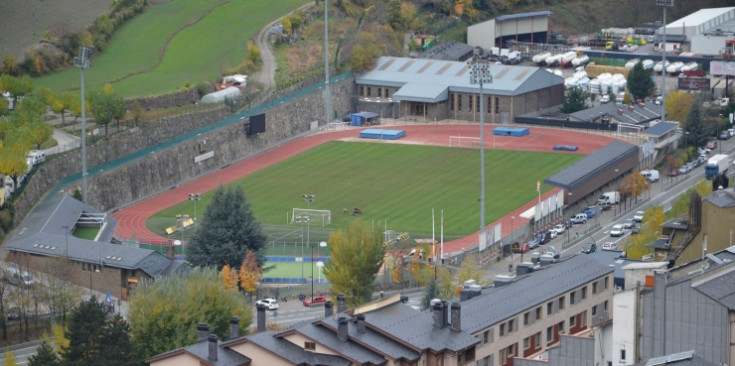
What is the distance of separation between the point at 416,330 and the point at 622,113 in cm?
8003

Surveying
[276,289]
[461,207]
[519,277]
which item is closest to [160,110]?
[461,207]

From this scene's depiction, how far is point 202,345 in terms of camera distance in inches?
2800

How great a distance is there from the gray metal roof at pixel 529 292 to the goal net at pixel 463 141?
6090 centimetres

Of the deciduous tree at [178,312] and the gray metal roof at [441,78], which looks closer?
the deciduous tree at [178,312]

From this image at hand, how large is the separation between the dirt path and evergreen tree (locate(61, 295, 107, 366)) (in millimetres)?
72697

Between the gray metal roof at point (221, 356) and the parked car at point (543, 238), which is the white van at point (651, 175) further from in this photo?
the gray metal roof at point (221, 356)

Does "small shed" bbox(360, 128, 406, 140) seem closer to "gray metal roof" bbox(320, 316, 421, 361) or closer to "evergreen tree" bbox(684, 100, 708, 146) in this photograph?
"evergreen tree" bbox(684, 100, 708, 146)

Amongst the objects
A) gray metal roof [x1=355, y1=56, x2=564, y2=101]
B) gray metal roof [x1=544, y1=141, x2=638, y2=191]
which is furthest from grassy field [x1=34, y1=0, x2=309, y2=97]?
gray metal roof [x1=544, y1=141, x2=638, y2=191]

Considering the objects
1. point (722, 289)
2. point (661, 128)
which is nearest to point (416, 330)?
point (722, 289)

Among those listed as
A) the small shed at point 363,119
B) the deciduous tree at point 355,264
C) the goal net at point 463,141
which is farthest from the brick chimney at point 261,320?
the small shed at point 363,119

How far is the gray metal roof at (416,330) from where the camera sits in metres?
70.6

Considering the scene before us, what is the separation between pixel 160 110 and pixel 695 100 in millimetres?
39940

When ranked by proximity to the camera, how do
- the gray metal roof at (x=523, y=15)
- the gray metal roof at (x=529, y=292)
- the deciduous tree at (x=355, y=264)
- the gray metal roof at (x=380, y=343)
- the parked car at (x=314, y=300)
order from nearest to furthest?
the gray metal roof at (x=380, y=343) < the gray metal roof at (x=529, y=292) < the deciduous tree at (x=355, y=264) < the parked car at (x=314, y=300) < the gray metal roof at (x=523, y=15)

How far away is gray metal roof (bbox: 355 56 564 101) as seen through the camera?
15350 centimetres
